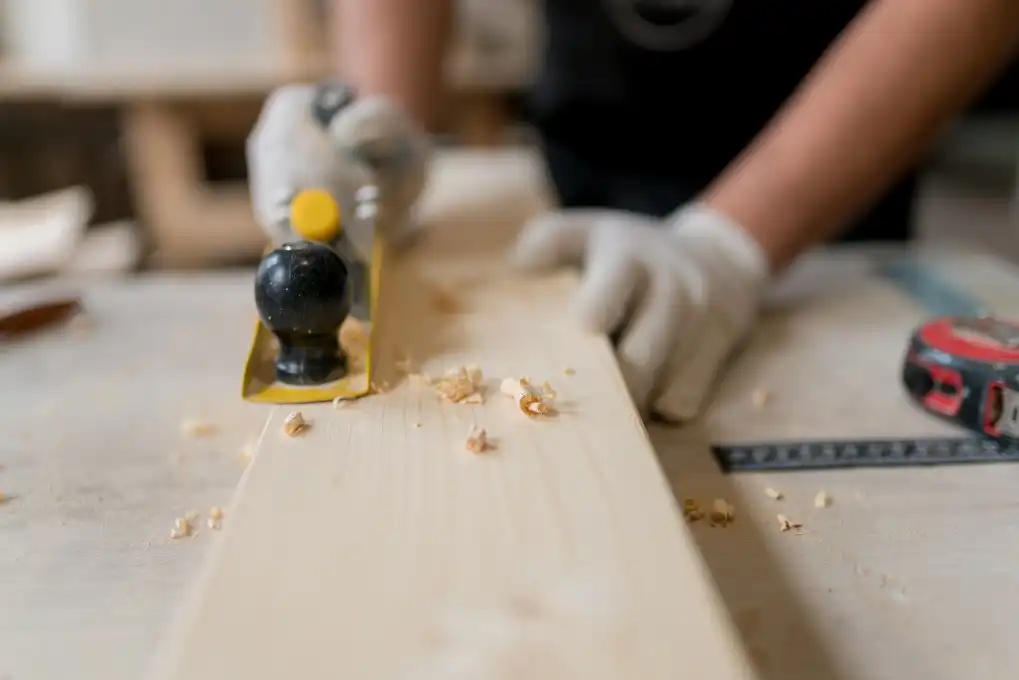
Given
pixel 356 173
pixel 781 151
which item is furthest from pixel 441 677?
pixel 781 151

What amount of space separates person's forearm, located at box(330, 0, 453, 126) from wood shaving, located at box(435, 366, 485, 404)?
503 millimetres

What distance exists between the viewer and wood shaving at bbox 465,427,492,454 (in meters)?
0.46

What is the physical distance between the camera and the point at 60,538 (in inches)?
18.2

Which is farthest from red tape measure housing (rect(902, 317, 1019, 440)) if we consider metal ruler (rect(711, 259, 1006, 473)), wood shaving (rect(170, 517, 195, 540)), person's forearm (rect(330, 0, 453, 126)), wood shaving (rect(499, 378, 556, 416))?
person's forearm (rect(330, 0, 453, 126))

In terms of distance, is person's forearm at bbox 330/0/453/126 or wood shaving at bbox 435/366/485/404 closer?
wood shaving at bbox 435/366/485/404

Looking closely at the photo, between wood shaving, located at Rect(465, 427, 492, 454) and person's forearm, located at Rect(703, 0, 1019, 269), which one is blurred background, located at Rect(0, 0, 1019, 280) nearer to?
person's forearm, located at Rect(703, 0, 1019, 269)

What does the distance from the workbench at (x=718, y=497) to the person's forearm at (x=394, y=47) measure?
312mm

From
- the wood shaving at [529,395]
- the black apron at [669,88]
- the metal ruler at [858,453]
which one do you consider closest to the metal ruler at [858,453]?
the metal ruler at [858,453]

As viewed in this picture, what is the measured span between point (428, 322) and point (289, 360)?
0.13 m

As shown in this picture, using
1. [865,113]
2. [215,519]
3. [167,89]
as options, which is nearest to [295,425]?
[215,519]

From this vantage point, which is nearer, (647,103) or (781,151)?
(781,151)

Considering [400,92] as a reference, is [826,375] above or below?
below

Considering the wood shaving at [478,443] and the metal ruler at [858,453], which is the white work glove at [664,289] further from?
the wood shaving at [478,443]

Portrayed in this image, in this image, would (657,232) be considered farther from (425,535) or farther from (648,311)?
(425,535)
